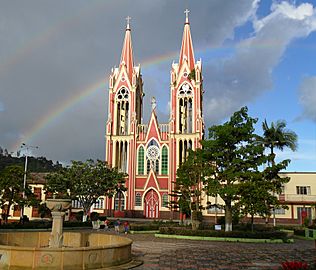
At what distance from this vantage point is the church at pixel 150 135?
182 ft

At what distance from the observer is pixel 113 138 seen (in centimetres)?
5931

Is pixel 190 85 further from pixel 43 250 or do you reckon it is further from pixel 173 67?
pixel 43 250

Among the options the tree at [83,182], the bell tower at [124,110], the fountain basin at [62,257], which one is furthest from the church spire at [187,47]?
the fountain basin at [62,257]

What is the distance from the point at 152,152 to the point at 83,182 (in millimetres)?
20750

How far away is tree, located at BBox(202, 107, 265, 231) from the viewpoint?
2709 cm

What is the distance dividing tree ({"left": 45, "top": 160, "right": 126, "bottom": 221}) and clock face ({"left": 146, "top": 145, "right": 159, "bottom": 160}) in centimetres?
1699

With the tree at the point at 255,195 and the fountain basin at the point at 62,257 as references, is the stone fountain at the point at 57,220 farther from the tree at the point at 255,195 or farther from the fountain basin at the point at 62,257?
the tree at the point at 255,195

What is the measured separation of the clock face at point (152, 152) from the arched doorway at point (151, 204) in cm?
544

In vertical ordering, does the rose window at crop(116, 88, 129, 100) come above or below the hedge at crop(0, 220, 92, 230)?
above

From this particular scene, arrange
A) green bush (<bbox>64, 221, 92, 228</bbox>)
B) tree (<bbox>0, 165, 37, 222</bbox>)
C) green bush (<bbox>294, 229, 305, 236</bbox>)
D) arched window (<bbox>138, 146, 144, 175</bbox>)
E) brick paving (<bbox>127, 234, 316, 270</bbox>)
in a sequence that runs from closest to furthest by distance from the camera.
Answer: brick paving (<bbox>127, 234, 316, 270</bbox>) → green bush (<bbox>294, 229, 305, 236</bbox>) → tree (<bbox>0, 165, 37, 222</bbox>) → green bush (<bbox>64, 221, 92, 228</bbox>) → arched window (<bbox>138, 146, 144, 175</bbox>)

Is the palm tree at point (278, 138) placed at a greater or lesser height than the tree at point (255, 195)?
greater

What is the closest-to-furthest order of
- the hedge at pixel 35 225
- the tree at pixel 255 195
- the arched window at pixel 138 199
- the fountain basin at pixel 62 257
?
1. the fountain basin at pixel 62 257
2. the tree at pixel 255 195
3. the hedge at pixel 35 225
4. the arched window at pixel 138 199

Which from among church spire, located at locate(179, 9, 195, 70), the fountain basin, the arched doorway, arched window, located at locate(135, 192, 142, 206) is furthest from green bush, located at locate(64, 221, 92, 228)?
church spire, located at locate(179, 9, 195, 70)

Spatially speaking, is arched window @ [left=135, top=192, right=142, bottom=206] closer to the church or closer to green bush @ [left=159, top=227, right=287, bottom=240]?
the church
